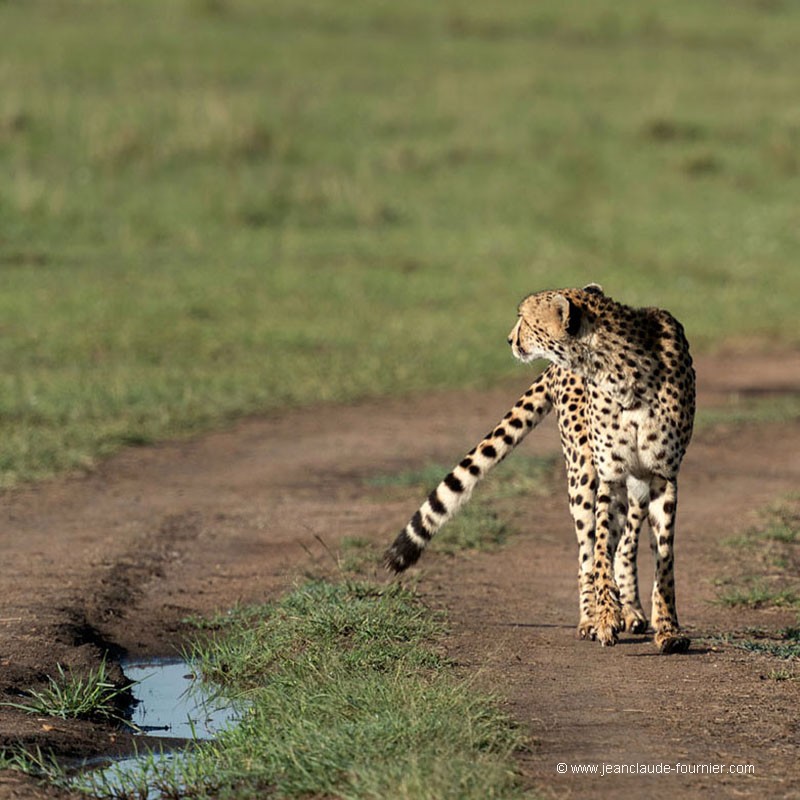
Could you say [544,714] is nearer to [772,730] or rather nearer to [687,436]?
[772,730]

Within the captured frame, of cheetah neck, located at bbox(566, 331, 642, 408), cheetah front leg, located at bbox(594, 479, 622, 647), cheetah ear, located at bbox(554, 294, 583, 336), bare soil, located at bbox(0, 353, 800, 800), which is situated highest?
cheetah ear, located at bbox(554, 294, 583, 336)

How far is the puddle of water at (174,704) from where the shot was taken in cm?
479

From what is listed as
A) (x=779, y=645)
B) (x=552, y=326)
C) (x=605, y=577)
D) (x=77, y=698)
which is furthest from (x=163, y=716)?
(x=779, y=645)

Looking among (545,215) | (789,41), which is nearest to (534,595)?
(545,215)

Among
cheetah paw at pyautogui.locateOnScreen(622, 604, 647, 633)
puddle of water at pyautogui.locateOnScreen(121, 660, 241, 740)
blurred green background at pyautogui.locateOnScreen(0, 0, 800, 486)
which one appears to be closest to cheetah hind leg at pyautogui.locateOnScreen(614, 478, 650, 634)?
cheetah paw at pyautogui.locateOnScreen(622, 604, 647, 633)

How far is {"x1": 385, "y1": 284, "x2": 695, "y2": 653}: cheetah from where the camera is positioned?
540cm

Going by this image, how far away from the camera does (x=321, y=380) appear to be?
34.8ft

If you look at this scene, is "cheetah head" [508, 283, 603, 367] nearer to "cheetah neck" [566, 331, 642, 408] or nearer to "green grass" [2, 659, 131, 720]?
"cheetah neck" [566, 331, 642, 408]

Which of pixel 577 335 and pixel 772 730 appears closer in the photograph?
pixel 772 730

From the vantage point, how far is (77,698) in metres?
4.77

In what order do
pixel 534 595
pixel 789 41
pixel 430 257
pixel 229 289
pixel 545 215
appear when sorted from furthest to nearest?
pixel 789 41, pixel 545 215, pixel 430 257, pixel 229 289, pixel 534 595

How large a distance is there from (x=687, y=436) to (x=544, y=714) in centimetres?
129

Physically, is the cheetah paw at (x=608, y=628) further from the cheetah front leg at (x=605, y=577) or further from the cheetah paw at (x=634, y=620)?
the cheetah paw at (x=634, y=620)

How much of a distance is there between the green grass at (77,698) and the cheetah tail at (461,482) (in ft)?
3.25
